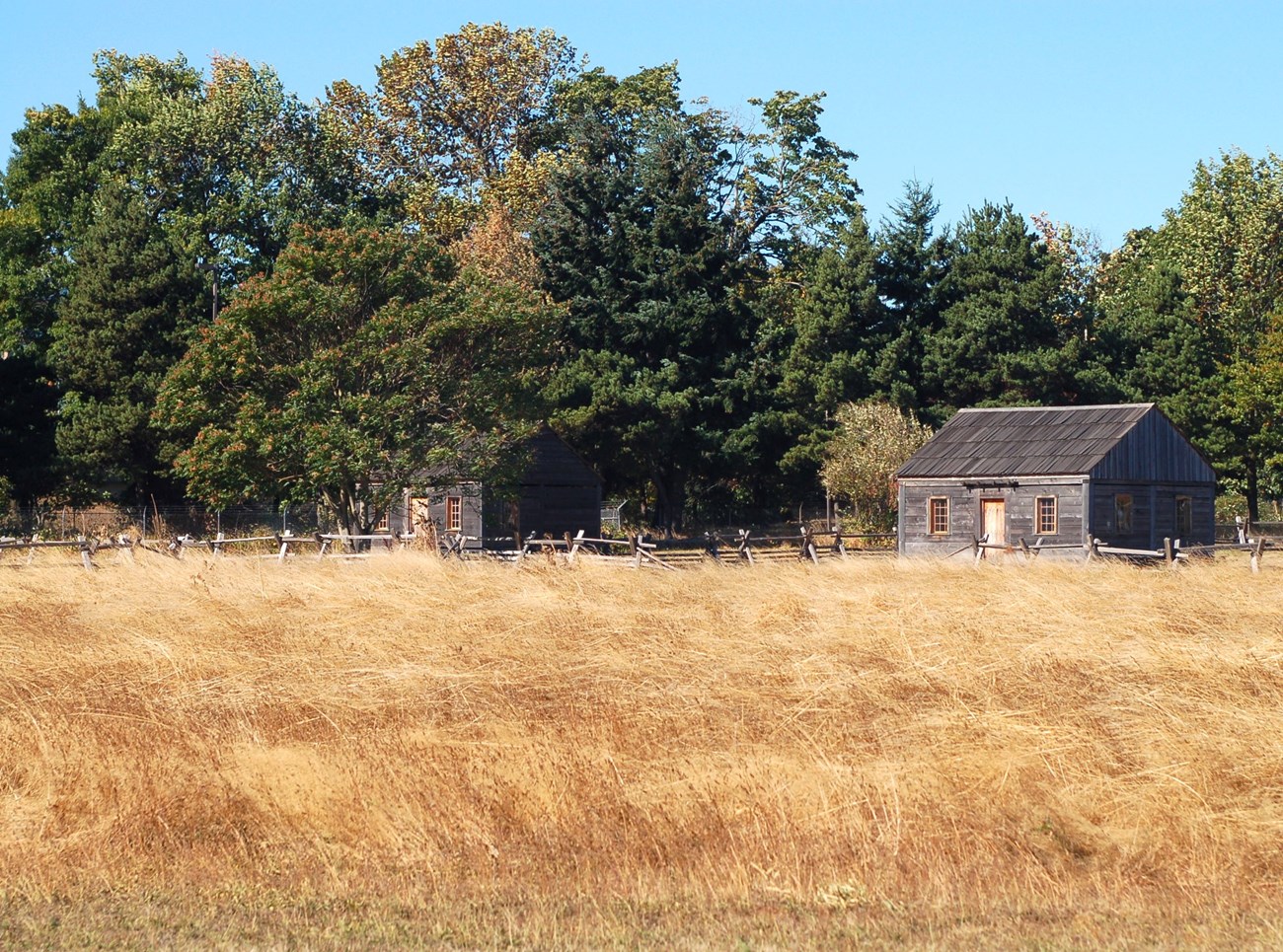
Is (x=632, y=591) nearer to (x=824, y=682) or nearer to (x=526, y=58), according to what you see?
(x=824, y=682)

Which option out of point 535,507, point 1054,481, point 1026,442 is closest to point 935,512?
point 1026,442

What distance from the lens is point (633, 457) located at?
59.2 m

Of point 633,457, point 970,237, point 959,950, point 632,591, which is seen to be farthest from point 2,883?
point 970,237

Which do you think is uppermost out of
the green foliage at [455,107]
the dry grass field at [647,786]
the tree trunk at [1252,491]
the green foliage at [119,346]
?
the green foliage at [455,107]

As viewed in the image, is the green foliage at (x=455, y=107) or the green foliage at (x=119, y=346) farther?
the green foliage at (x=455, y=107)

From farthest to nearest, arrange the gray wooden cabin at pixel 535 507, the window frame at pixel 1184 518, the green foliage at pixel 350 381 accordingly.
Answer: the gray wooden cabin at pixel 535 507
the window frame at pixel 1184 518
the green foliage at pixel 350 381

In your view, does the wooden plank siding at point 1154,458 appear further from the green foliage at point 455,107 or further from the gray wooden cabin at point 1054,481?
the green foliage at point 455,107

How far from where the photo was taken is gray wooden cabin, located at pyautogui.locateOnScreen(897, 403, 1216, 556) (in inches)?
→ 1656

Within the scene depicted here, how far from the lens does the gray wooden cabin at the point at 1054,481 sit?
138 feet

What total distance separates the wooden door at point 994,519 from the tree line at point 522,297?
13.3 m

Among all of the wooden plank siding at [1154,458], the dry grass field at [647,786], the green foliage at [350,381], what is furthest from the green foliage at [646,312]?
the dry grass field at [647,786]

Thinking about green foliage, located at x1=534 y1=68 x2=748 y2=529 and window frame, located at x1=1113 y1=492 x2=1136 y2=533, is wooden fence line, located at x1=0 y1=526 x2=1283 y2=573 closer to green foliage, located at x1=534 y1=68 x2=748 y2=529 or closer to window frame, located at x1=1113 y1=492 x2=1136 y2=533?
window frame, located at x1=1113 y1=492 x2=1136 y2=533

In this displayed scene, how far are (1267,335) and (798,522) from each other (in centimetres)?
2023

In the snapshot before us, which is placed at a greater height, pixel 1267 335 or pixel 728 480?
pixel 1267 335
